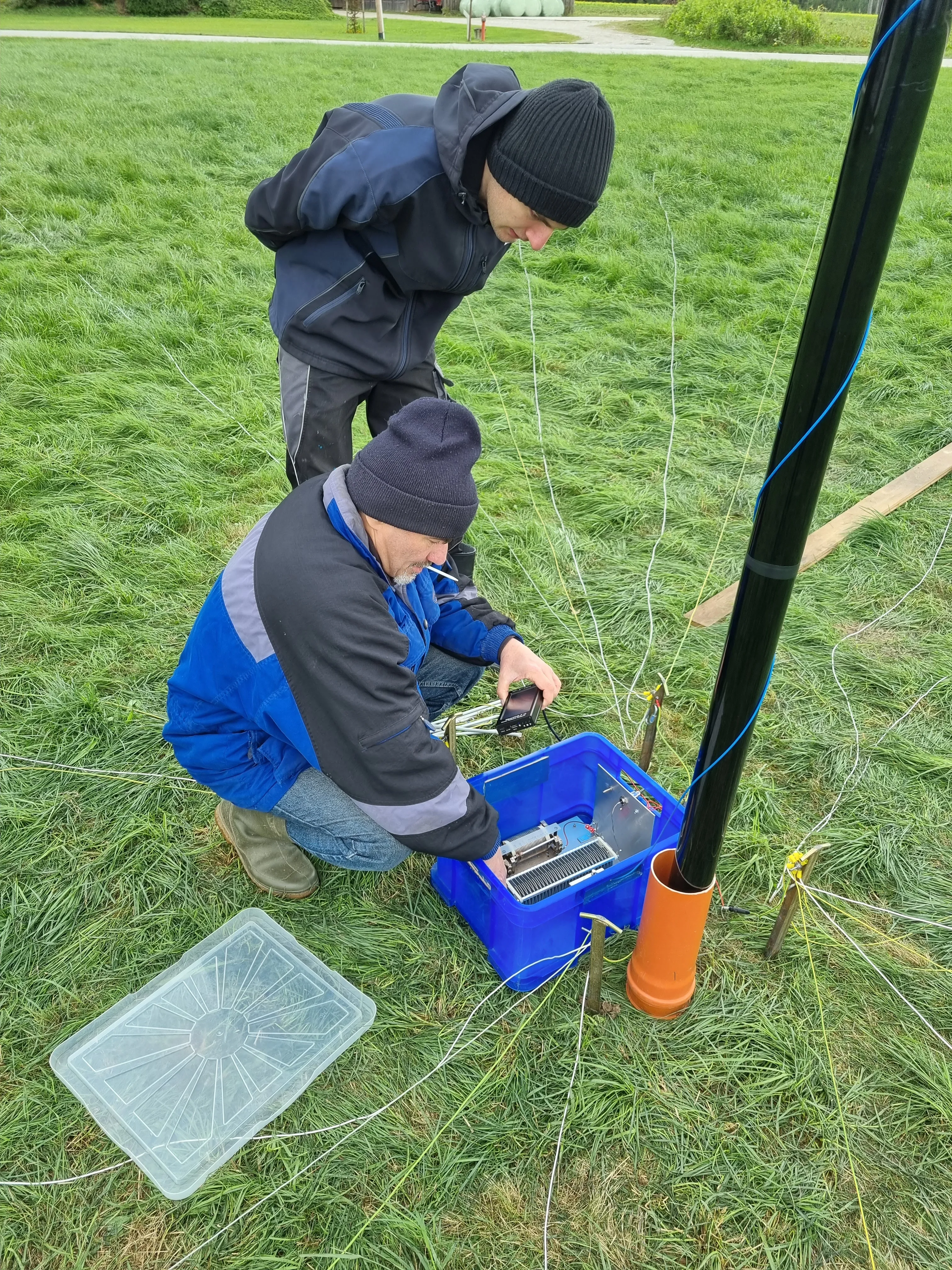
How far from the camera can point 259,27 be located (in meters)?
21.6

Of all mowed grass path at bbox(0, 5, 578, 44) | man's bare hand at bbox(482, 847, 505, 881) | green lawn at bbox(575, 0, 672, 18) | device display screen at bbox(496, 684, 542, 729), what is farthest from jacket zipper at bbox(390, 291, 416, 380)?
green lawn at bbox(575, 0, 672, 18)

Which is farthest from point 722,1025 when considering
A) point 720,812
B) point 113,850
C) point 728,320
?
point 728,320

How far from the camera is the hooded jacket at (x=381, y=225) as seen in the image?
2.12 m

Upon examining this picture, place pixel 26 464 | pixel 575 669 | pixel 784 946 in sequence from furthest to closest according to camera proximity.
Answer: pixel 26 464, pixel 575 669, pixel 784 946

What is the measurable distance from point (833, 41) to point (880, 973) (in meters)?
18.2

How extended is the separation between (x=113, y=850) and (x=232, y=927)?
0.42 meters

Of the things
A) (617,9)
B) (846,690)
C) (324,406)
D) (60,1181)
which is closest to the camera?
(60,1181)

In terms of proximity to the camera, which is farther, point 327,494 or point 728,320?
point 728,320

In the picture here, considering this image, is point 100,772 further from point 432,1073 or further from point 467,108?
point 467,108

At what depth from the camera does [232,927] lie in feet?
7.19

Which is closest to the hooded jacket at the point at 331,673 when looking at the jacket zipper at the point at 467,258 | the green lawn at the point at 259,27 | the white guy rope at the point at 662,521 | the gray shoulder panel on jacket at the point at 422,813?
the gray shoulder panel on jacket at the point at 422,813

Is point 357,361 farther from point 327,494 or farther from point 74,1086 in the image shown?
point 74,1086

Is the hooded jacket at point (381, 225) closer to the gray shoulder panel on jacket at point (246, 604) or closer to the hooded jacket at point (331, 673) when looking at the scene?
the hooded jacket at point (331, 673)

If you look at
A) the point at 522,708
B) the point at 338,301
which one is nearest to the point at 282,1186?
the point at 522,708
